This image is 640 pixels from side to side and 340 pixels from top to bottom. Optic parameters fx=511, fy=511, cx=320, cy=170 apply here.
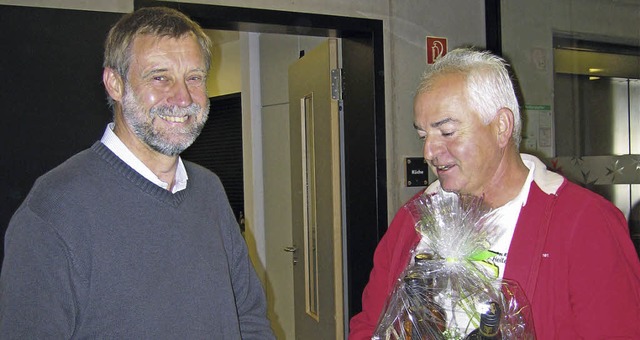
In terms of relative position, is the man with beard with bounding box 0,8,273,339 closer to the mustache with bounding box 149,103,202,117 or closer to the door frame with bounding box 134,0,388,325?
the mustache with bounding box 149,103,202,117

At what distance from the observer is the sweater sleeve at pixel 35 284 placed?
97 centimetres

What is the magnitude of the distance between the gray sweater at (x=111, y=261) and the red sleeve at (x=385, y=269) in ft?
1.10

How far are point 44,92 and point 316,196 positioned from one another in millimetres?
1678

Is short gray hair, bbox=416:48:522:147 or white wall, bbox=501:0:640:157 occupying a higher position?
white wall, bbox=501:0:640:157

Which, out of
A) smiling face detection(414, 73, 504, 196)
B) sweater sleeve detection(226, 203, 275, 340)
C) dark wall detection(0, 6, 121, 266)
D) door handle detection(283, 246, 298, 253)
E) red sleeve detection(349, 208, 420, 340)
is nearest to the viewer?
smiling face detection(414, 73, 504, 196)

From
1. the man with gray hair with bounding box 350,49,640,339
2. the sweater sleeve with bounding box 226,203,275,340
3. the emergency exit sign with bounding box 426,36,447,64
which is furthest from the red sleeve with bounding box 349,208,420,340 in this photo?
the emergency exit sign with bounding box 426,36,447,64

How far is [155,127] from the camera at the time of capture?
1.24 m

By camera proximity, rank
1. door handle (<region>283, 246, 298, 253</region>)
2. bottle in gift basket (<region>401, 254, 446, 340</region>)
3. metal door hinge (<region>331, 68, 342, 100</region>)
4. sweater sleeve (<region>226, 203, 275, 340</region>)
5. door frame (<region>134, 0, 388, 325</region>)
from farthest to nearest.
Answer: door handle (<region>283, 246, 298, 253</region>)
metal door hinge (<region>331, 68, 342, 100</region>)
door frame (<region>134, 0, 388, 325</region>)
sweater sleeve (<region>226, 203, 275, 340</region>)
bottle in gift basket (<region>401, 254, 446, 340</region>)

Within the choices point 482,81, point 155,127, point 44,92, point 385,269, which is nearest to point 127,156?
point 155,127

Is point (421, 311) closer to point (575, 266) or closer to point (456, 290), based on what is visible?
point (456, 290)

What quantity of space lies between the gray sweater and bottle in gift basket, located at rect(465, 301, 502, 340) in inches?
25.5

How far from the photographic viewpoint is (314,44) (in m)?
3.49

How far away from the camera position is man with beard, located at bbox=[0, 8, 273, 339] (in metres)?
1.01

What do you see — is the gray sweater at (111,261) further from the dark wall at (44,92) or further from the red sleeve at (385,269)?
the dark wall at (44,92)
